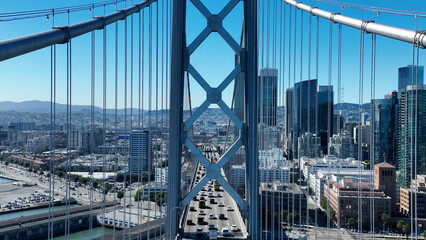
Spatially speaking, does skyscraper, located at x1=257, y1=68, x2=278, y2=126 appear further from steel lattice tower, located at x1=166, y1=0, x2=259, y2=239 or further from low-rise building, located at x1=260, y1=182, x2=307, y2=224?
low-rise building, located at x1=260, y1=182, x2=307, y2=224

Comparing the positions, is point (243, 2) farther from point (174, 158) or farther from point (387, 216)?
point (387, 216)

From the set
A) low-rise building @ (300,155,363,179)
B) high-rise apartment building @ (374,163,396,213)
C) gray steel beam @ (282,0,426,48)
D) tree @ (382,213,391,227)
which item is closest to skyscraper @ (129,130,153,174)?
gray steel beam @ (282,0,426,48)

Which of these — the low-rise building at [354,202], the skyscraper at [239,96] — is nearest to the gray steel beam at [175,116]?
the skyscraper at [239,96]

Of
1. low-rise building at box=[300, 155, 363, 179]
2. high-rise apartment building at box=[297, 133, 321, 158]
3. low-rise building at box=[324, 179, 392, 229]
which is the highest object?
high-rise apartment building at box=[297, 133, 321, 158]

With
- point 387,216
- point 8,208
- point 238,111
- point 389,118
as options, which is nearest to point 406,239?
point 387,216

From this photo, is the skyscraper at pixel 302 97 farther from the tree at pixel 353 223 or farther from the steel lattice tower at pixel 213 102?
the tree at pixel 353 223

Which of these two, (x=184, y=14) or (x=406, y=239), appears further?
(x=406, y=239)
